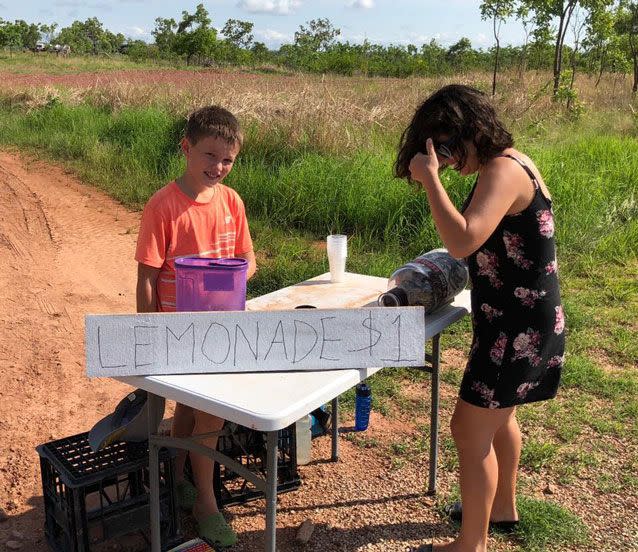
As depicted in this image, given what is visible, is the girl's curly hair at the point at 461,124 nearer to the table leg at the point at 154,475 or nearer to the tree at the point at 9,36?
the table leg at the point at 154,475

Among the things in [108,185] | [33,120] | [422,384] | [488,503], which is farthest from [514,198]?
[33,120]

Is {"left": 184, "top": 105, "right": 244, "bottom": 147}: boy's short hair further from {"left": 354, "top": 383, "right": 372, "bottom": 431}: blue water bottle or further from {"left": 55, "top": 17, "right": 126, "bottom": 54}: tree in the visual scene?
{"left": 55, "top": 17, "right": 126, "bottom": 54}: tree

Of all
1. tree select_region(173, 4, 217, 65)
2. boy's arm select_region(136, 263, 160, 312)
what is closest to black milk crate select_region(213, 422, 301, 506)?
boy's arm select_region(136, 263, 160, 312)

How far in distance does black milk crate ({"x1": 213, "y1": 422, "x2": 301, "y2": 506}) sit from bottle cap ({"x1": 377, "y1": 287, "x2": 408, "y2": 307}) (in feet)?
2.85

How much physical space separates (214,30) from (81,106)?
1583 inches

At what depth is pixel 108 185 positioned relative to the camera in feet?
27.5

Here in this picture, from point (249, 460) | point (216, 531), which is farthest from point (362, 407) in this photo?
point (216, 531)

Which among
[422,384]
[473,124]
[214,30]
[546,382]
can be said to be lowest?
[422,384]

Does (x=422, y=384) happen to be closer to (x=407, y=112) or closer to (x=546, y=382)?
(x=546, y=382)

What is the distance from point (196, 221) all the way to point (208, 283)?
0.45 metres

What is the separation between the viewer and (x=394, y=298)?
2.15 metres

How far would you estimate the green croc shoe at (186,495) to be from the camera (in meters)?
2.65

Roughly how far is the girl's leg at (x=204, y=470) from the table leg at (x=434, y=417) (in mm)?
927

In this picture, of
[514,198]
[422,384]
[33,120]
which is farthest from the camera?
[33,120]
